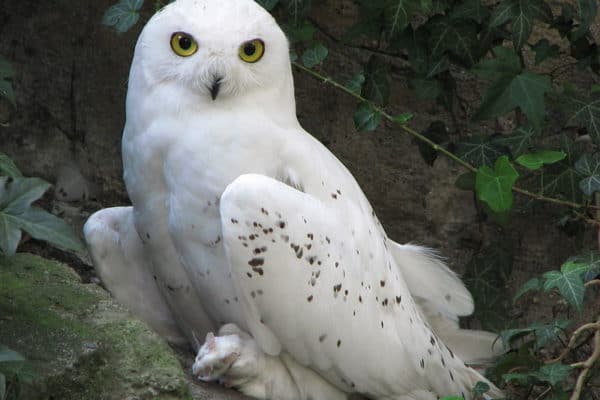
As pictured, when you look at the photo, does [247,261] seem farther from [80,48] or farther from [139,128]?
[80,48]

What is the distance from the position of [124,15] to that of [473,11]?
1305 millimetres

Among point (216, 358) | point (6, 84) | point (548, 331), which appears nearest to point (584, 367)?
point (548, 331)

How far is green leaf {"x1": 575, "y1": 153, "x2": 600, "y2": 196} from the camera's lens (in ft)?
13.0

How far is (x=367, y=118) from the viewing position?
403 cm

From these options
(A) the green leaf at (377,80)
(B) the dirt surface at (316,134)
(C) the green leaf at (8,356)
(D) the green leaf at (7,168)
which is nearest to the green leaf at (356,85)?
(A) the green leaf at (377,80)

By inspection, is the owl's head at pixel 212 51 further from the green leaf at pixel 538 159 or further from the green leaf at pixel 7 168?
the green leaf at pixel 538 159

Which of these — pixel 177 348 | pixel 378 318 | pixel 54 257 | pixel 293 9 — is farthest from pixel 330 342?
pixel 54 257

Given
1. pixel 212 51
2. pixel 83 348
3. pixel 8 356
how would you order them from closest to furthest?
pixel 8 356 → pixel 83 348 → pixel 212 51

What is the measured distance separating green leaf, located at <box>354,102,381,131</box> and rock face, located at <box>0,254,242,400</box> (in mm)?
1128

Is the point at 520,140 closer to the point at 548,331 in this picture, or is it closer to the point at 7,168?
the point at 548,331

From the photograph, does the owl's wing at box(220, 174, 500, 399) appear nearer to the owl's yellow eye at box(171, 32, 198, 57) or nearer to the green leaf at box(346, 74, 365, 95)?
the owl's yellow eye at box(171, 32, 198, 57)

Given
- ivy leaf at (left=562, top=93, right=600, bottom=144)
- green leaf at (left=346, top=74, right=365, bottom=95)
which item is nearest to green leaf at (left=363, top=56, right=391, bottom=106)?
green leaf at (left=346, top=74, right=365, bottom=95)

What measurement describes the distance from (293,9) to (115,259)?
3.79 feet

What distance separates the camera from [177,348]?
3.94 m
